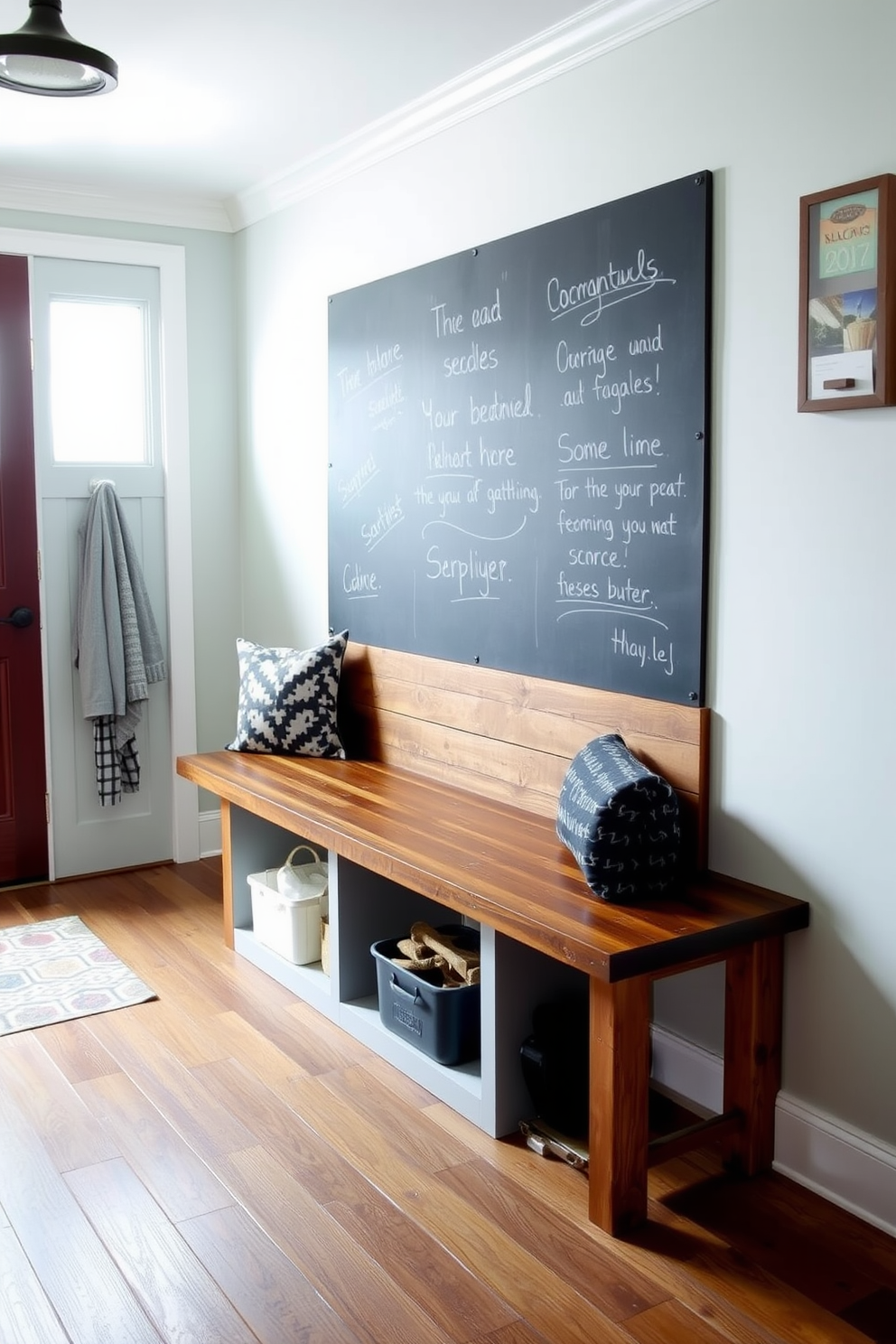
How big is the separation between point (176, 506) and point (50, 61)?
7.21ft

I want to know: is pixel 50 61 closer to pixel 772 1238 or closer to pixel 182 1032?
pixel 182 1032

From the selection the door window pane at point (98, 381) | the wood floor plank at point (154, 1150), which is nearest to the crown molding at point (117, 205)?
the door window pane at point (98, 381)

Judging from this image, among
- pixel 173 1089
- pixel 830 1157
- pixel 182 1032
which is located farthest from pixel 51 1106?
pixel 830 1157

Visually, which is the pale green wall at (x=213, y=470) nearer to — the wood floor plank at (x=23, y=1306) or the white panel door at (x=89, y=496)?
the white panel door at (x=89, y=496)

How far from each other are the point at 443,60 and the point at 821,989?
7.72ft

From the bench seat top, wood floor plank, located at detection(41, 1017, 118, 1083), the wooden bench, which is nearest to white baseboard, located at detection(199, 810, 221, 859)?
the wooden bench

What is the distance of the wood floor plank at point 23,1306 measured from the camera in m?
1.94

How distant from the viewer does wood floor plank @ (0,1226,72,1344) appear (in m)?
→ 1.94

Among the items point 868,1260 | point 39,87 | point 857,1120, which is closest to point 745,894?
point 857,1120

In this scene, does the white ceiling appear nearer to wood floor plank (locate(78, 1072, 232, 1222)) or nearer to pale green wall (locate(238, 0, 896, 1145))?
pale green wall (locate(238, 0, 896, 1145))

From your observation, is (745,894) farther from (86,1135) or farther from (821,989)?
(86,1135)

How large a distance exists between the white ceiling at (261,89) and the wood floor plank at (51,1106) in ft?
7.97

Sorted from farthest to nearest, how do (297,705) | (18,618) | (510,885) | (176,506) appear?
(176,506) → (18,618) → (297,705) → (510,885)

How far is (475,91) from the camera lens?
3111 mm
